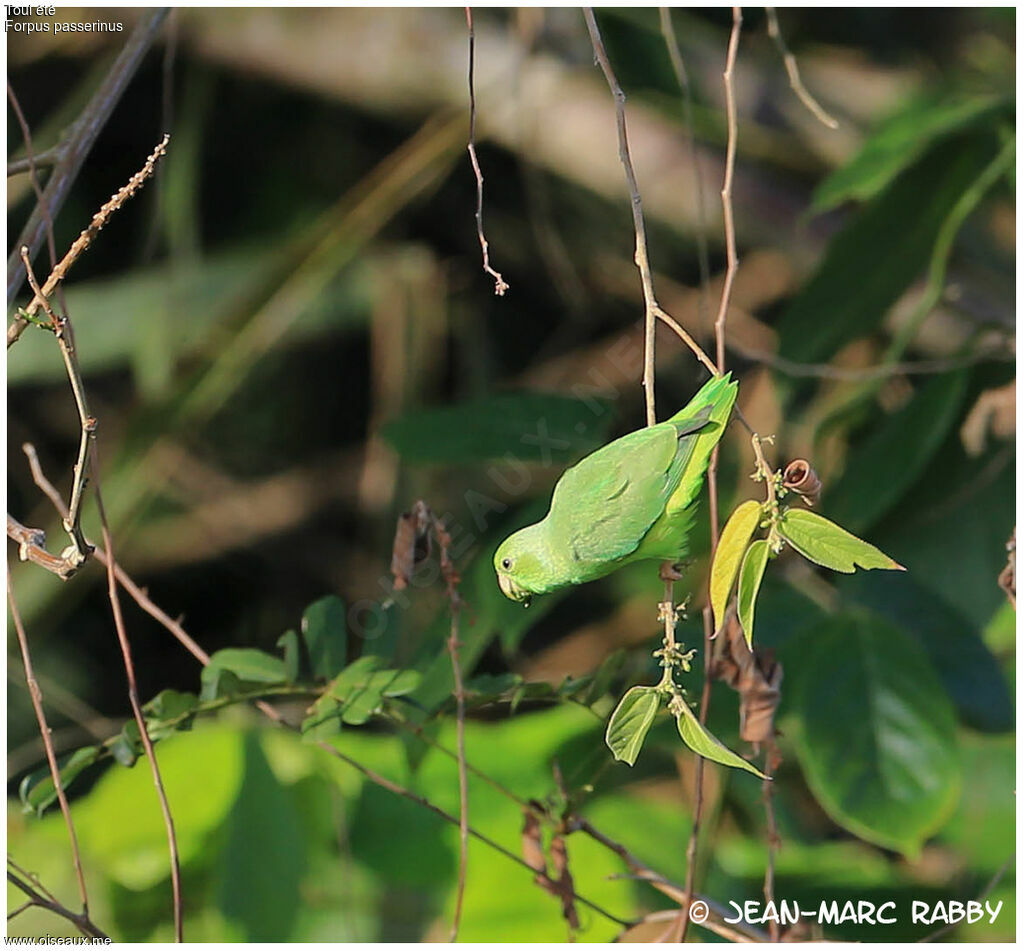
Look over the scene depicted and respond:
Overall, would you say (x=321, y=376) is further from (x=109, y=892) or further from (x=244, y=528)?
(x=109, y=892)

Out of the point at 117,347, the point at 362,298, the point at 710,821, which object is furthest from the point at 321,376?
the point at 710,821

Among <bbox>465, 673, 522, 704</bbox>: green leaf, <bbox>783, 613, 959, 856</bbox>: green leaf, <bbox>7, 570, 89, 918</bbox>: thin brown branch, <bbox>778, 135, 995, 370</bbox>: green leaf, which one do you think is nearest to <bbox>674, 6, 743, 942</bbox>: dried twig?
<bbox>465, 673, 522, 704</bbox>: green leaf

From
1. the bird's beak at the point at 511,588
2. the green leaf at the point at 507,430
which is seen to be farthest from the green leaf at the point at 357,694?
the green leaf at the point at 507,430

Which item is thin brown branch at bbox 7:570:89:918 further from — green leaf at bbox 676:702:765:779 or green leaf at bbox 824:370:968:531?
green leaf at bbox 824:370:968:531

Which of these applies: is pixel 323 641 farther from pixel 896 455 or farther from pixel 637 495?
pixel 896 455

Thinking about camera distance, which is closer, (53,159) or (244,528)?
(53,159)

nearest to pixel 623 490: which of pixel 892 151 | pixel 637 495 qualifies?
pixel 637 495
